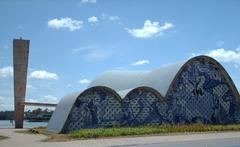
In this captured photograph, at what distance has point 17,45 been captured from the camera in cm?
4797

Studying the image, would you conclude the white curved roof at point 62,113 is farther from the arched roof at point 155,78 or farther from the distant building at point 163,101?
the arched roof at point 155,78

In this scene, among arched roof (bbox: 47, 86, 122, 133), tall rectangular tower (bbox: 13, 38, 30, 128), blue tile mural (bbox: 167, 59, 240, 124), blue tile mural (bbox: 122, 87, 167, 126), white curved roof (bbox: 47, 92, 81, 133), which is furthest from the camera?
tall rectangular tower (bbox: 13, 38, 30, 128)

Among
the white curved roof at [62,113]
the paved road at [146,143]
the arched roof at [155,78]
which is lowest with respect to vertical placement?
the paved road at [146,143]

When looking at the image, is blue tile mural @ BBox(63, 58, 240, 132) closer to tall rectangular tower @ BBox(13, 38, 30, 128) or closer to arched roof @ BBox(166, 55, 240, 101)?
arched roof @ BBox(166, 55, 240, 101)

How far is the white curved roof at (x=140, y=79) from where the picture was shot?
40.5 m

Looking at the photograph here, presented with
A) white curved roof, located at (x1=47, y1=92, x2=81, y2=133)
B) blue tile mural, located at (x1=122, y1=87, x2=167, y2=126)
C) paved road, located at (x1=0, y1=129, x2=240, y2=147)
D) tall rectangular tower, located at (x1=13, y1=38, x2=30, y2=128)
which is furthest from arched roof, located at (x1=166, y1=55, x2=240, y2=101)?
tall rectangular tower, located at (x1=13, y1=38, x2=30, y2=128)

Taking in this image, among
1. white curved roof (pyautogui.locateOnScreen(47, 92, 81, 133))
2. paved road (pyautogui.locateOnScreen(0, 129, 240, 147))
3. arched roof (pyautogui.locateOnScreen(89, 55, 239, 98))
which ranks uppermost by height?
arched roof (pyautogui.locateOnScreen(89, 55, 239, 98))

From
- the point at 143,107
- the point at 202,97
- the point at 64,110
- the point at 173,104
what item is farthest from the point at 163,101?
the point at 64,110

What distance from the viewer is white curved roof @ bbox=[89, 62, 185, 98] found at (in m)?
40.5

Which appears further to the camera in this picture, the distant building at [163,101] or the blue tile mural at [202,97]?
the blue tile mural at [202,97]

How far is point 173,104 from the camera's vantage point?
39.6 m

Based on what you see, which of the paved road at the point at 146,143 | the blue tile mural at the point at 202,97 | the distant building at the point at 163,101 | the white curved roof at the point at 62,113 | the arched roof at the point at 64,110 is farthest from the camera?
the blue tile mural at the point at 202,97

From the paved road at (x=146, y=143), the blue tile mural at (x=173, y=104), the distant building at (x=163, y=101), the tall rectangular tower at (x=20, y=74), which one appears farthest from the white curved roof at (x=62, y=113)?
the tall rectangular tower at (x=20, y=74)

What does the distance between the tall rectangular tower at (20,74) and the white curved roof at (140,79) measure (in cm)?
1209
